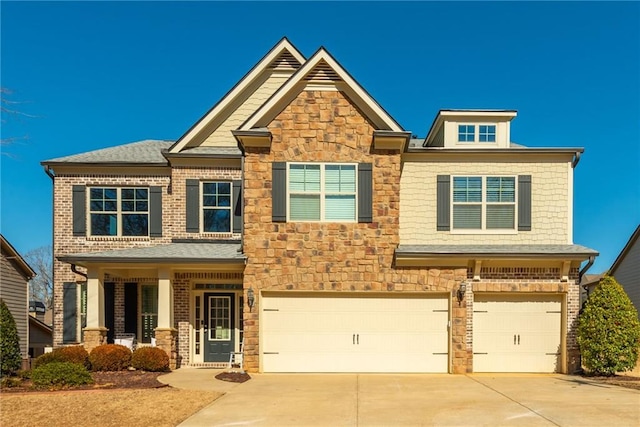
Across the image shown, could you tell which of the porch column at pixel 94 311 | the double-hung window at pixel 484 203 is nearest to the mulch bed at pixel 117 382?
the porch column at pixel 94 311

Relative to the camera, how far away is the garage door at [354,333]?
47.2ft

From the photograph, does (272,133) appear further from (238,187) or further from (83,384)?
(83,384)

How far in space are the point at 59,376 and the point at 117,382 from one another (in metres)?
1.38

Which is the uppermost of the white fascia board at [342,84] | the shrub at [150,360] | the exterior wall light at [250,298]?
the white fascia board at [342,84]

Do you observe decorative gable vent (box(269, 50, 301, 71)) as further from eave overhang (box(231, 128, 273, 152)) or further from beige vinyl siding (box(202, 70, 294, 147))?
eave overhang (box(231, 128, 273, 152))

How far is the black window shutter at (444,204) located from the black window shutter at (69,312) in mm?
11990

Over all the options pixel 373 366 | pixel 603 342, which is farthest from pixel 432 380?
pixel 603 342

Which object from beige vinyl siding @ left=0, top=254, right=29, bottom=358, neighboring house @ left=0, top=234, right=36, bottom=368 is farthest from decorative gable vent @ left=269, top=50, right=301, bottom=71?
beige vinyl siding @ left=0, top=254, right=29, bottom=358

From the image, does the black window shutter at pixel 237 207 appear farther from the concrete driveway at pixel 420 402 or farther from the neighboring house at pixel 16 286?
the neighboring house at pixel 16 286

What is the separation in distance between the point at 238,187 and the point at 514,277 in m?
8.94

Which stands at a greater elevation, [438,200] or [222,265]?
[438,200]

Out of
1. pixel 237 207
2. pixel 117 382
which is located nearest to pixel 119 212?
pixel 237 207

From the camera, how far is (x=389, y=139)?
47.0 ft

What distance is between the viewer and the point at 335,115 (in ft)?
48.0
